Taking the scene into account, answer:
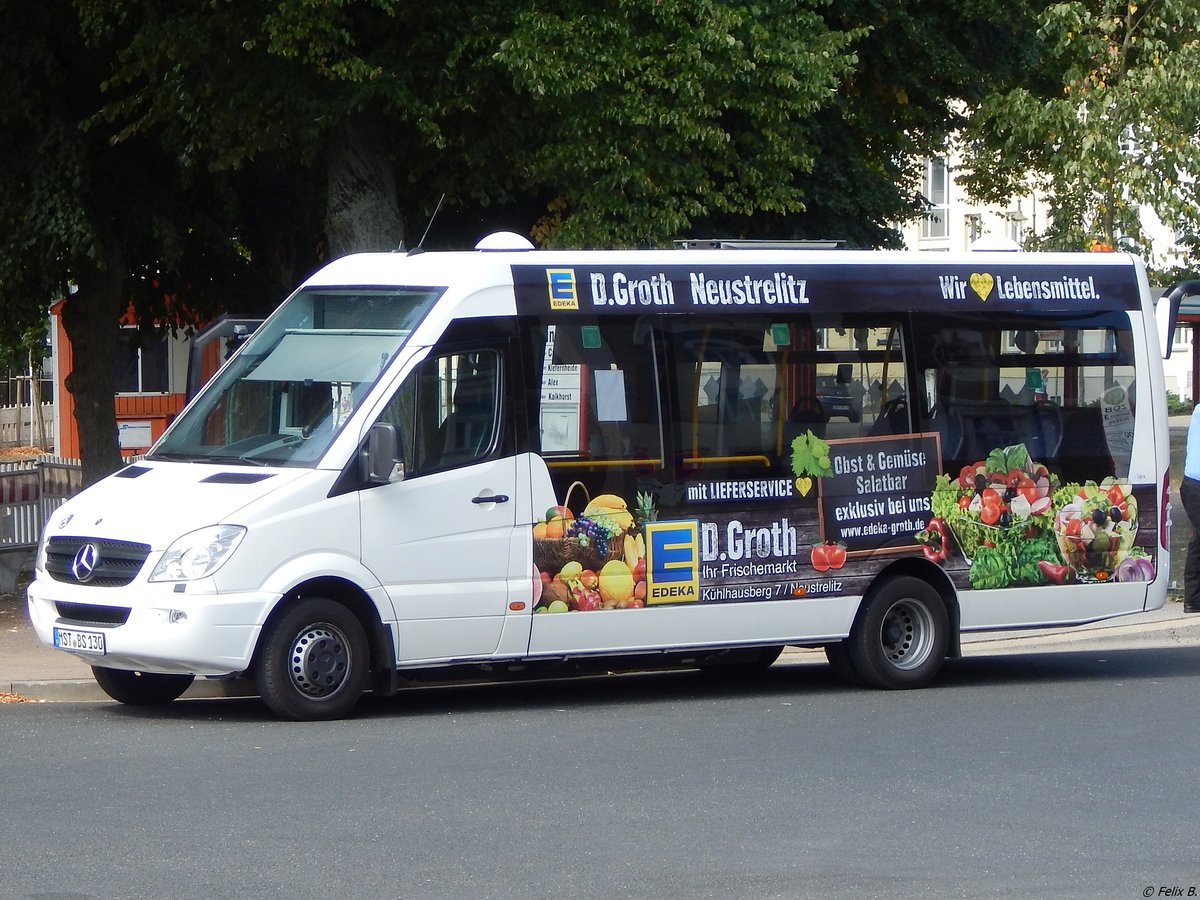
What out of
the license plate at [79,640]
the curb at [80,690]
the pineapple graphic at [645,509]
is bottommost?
the curb at [80,690]

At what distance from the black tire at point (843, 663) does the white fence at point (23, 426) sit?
1477 inches

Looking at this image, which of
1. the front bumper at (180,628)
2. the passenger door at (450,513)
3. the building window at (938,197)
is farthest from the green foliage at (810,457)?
the building window at (938,197)

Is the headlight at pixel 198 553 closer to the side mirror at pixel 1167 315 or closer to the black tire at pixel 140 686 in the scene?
the black tire at pixel 140 686

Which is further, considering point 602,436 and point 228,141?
point 228,141

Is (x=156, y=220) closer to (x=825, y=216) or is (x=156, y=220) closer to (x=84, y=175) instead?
(x=84, y=175)

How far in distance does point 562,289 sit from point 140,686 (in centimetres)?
337

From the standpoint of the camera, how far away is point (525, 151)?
16.6 meters

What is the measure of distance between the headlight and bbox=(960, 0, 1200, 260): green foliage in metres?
14.0

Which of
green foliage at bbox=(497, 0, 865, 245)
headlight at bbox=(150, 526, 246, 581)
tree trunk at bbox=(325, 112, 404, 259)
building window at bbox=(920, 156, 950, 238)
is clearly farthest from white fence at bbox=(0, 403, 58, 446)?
headlight at bbox=(150, 526, 246, 581)

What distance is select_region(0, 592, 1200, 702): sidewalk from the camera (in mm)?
11188

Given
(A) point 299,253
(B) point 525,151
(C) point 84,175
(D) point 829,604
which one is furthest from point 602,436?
(A) point 299,253

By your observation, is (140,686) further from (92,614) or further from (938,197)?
(938,197)

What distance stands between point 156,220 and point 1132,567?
11271 mm

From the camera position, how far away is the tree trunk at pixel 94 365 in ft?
65.0
